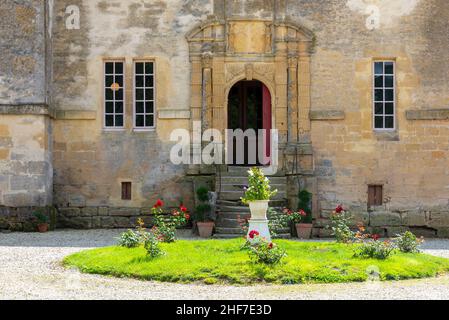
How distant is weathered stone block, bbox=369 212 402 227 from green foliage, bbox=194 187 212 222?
12.9 ft

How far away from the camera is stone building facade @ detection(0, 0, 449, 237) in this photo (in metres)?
18.5

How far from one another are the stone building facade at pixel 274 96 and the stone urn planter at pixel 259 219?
6.06 m

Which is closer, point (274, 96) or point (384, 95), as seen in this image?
point (274, 96)

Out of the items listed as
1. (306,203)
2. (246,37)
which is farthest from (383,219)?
(246,37)

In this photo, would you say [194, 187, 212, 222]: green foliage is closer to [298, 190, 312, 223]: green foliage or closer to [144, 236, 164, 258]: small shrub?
[298, 190, 312, 223]: green foliage

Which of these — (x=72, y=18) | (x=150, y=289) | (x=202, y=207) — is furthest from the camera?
(x=72, y=18)

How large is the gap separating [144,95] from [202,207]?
3.37 metres

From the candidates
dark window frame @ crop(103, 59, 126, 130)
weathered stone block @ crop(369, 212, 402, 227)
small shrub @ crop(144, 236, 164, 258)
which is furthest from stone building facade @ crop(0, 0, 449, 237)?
small shrub @ crop(144, 236, 164, 258)

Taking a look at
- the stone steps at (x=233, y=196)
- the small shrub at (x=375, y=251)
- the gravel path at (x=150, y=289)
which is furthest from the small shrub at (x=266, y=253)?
the stone steps at (x=233, y=196)

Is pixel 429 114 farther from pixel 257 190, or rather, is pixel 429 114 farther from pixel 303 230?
pixel 257 190

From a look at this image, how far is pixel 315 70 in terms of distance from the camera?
60.9 ft

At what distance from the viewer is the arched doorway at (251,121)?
18.8 meters

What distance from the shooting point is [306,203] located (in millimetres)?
17562
